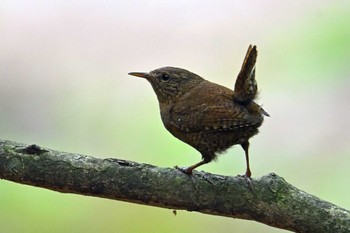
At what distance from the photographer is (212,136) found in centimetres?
209

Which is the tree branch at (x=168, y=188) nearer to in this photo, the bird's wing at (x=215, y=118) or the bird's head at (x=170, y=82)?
the bird's wing at (x=215, y=118)

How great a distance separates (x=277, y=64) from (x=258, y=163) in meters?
0.53

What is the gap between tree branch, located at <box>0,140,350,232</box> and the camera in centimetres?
184

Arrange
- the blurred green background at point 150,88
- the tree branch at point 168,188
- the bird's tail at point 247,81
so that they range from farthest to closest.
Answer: the blurred green background at point 150,88
the bird's tail at point 247,81
the tree branch at point 168,188

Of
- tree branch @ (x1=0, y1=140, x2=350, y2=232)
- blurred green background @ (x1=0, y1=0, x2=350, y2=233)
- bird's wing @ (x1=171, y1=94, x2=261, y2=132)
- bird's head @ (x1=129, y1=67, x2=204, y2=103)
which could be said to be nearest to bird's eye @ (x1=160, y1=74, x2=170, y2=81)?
bird's head @ (x1=129, y1=67, x2=204, y2=103)

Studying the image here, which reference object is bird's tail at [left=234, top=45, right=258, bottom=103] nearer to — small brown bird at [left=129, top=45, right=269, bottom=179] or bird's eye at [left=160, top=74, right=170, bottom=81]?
small brown bird at [left=129, top=45, right=269, bottom=179]

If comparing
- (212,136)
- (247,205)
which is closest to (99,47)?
(212,136)

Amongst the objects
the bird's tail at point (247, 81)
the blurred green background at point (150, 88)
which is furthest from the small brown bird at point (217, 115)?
the blurred green background at point (150, 88)

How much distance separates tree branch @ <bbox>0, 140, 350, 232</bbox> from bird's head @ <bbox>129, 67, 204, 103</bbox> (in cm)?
39

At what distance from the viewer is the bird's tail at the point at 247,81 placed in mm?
2037

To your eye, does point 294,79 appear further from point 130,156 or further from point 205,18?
point 130,156

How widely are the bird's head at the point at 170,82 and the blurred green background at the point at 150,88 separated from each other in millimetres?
576

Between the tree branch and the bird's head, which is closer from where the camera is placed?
the tree branch

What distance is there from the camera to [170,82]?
7.46 feet
